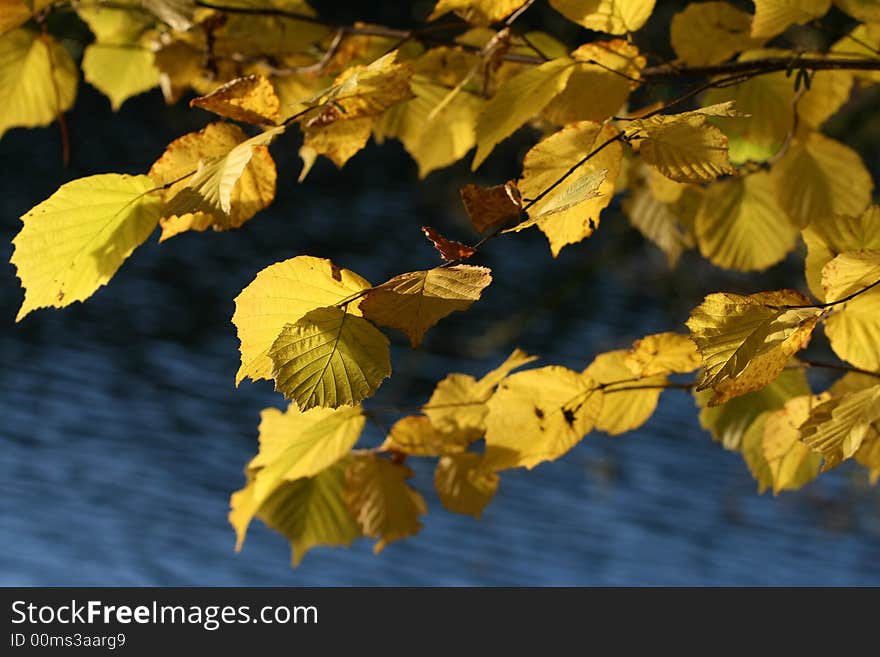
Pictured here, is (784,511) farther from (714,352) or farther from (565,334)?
(714,352)

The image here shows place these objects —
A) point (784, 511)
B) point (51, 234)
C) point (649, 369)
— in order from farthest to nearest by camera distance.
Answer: point (784, 511), point (649, 369), point (51, 234)

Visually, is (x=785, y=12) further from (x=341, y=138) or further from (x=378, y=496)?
(x=378, y=496)

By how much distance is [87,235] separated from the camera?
632 mm

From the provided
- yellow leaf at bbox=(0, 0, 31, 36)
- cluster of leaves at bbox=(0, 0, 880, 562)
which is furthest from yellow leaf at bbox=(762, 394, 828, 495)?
yellow leaf at bbox=(0, 0, 31, 36)

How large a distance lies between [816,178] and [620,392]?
25 centimetres

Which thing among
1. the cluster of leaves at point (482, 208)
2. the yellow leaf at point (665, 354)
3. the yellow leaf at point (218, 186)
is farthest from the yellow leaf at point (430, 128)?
the yellow leaf at point (218, 186)

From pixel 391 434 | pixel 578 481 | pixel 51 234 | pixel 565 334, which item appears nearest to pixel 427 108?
pixel 391 434

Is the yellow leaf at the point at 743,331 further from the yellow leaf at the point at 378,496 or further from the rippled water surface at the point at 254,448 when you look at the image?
the rippled water surface at the point at 254,448

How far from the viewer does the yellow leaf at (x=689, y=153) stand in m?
0.57

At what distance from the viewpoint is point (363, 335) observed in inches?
21.2

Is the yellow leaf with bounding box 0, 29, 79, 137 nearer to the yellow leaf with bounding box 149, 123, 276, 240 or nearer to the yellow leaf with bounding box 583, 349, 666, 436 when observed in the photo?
the yellow leaf with bounding box 149, 123, 276, 240

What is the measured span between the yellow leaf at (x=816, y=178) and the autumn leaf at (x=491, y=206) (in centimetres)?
43

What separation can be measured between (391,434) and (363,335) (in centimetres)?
32

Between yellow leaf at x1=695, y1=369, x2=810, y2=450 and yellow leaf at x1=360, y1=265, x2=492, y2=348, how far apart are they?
43cm
